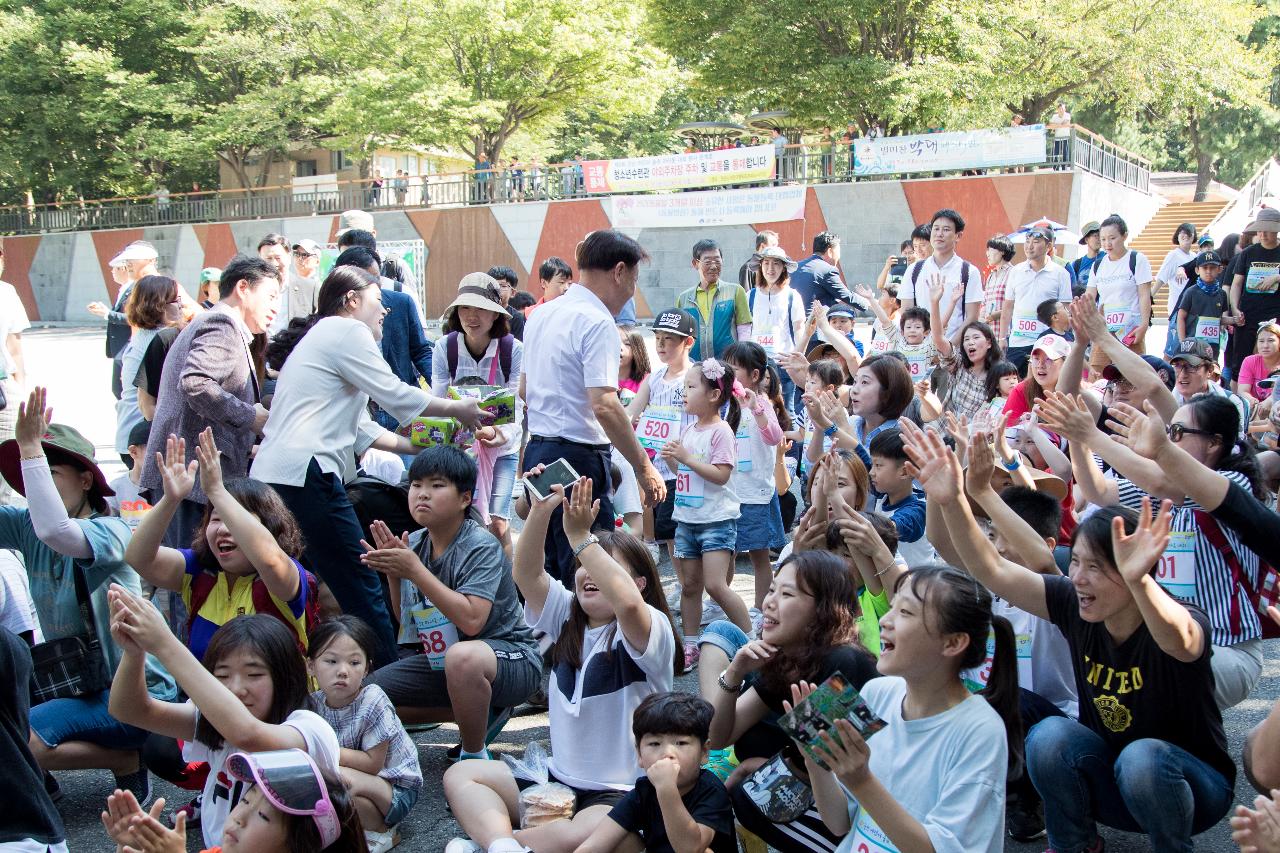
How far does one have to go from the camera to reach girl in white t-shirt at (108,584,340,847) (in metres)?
2.88

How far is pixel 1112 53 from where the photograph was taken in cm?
2612

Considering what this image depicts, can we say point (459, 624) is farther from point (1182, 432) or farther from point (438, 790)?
point (1182, 432)

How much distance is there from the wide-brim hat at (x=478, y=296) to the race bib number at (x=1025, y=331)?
4.60 metres

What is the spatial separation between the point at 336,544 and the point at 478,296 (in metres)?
2.43

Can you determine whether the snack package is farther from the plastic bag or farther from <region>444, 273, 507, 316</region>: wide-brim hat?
<region>444, 273, 507, 316</region>: wide-brim hat

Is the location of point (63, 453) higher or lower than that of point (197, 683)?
higher

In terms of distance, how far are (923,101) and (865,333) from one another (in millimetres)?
9678

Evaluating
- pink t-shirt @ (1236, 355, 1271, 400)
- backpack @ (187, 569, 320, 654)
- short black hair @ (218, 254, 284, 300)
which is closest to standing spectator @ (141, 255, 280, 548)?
short black hair @ (218, 254, 284, 300)

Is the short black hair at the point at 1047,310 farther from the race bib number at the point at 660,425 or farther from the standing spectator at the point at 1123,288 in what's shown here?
the race bib number at the point at 660,425

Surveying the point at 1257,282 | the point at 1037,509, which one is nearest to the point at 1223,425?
the point at 1037,509

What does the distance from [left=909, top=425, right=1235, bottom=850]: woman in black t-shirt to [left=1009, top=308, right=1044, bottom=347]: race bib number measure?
6.27m

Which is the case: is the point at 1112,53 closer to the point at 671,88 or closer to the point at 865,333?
the point at 865,333

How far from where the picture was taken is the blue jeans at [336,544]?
181 inches

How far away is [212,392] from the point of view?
15.6 ft
